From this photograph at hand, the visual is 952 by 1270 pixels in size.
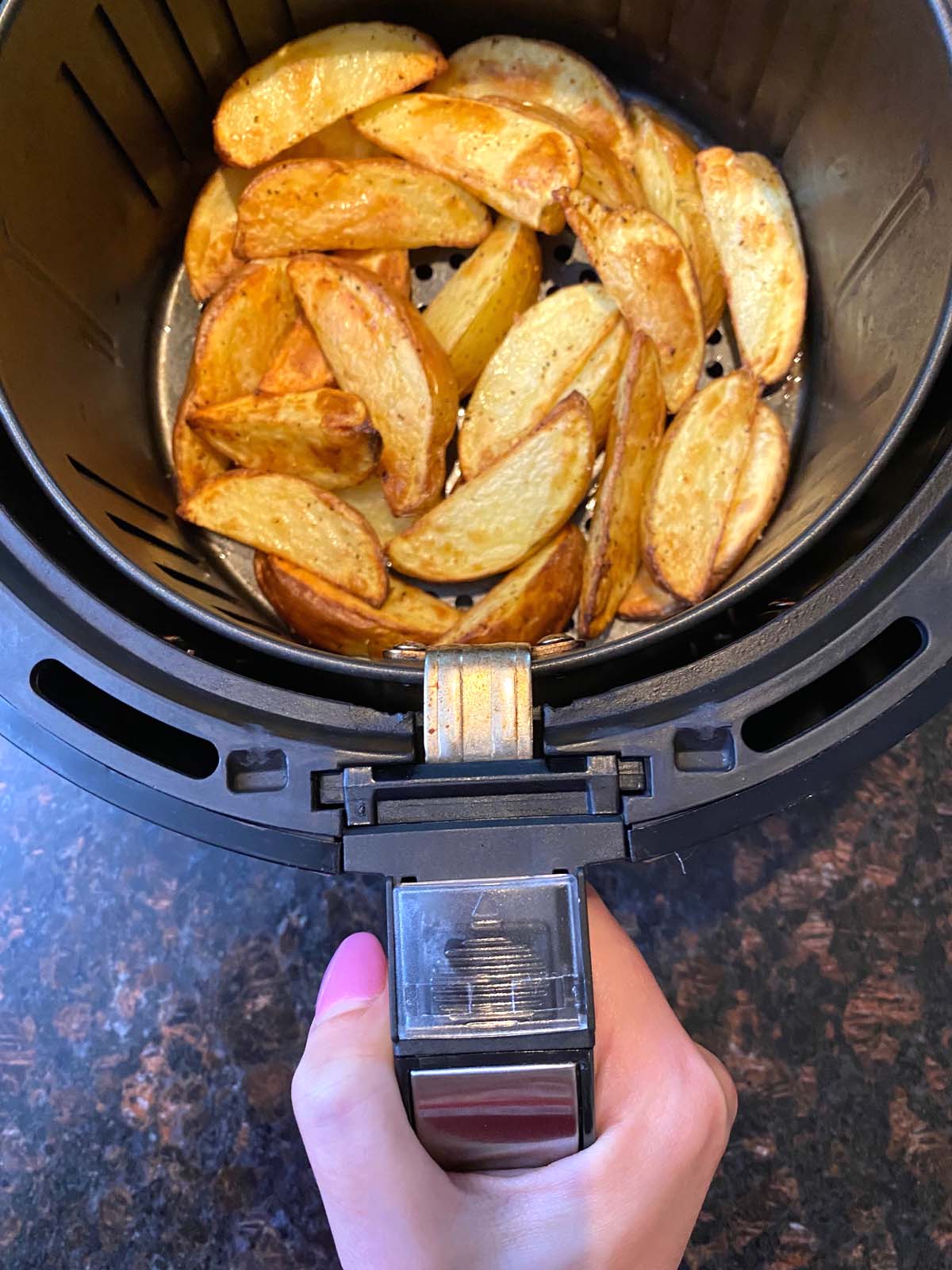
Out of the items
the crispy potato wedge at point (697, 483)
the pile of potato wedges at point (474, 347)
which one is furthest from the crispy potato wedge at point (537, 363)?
the crispy potato wedge at point (697, 483)

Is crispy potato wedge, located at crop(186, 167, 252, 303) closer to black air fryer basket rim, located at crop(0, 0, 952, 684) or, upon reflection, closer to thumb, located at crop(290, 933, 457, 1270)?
black air fryer basket rim, located at crop(0, 0, 952, 684)

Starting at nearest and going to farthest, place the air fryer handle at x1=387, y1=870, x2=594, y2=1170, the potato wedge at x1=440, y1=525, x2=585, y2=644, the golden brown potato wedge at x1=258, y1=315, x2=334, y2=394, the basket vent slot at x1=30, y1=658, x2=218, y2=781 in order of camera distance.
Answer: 1. the air fryer handle at x1=387, y1=870, x2=594, y2=1170
2. the basket vent slot at x1=30, y1=658, x2=218, y2=781
3. the potato wedge at x1=440, y1=525, x2=585, y2=644
4. the golden brown potato wedge at x1=258, y1=315, x2=334, y2=394

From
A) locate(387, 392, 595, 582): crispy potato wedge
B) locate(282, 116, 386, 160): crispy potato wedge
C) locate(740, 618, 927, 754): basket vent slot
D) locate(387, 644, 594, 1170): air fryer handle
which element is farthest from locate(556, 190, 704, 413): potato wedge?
locate(387, 644, 594, 1170): air fryer handle

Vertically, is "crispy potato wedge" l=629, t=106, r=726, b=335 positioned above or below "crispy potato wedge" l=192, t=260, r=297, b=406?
above

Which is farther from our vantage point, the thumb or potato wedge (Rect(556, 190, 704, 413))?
potato wedge (Rect(556, 190, 704, 413))

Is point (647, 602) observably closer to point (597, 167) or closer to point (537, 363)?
point (537, 363)

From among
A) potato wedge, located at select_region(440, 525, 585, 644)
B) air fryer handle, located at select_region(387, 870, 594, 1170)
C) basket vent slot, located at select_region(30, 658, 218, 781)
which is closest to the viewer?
air fryer handle, located at select_region(387, 870, 594, 1170)

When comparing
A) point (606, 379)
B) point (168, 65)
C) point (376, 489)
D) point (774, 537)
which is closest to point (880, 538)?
point (774, 537)

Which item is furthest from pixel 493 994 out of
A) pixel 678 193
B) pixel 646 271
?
pixel 678 193

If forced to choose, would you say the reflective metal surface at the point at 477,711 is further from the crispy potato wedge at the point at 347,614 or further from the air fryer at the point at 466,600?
the crispy potato wedge at the point at 347,614
